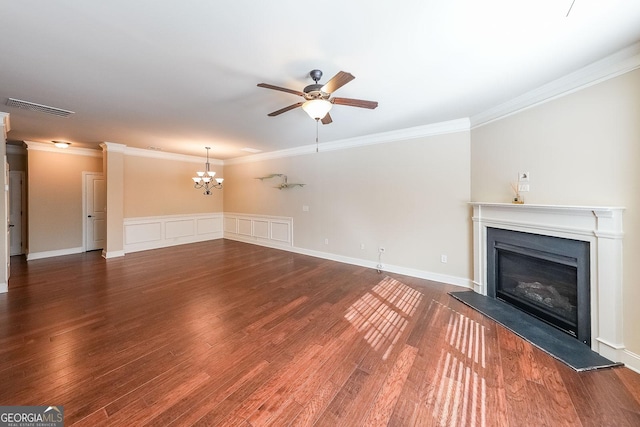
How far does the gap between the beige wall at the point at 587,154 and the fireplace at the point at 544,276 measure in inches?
12.2

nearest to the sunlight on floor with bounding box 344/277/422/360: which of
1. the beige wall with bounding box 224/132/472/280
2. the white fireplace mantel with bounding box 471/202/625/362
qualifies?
the beige wall with bounding box 224/132/472/280

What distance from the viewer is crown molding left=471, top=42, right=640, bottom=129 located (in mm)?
2025

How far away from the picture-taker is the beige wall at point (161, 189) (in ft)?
20.1

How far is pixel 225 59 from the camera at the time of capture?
7.08 ft

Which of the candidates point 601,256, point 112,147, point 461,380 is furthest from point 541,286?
point 112,147

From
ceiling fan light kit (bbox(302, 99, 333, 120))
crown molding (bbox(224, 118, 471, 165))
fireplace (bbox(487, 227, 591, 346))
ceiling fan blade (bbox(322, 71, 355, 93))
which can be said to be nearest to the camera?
ceiling fan blade (bbox(322, 71, 355, 93))

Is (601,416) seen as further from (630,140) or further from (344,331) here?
(630,140)

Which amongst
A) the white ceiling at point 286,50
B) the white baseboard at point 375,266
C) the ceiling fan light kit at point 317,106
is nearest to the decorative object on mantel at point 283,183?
the white baseboard at point 375,266

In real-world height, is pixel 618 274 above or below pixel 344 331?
above

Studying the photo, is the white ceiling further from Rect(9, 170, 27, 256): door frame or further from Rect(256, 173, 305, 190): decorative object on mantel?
Rect(9, 170, 27, 256): door frame

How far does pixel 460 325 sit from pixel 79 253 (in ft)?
26.7

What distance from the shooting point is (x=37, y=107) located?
126 inches

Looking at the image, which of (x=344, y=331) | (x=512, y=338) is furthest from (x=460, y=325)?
(x=344, y=331)

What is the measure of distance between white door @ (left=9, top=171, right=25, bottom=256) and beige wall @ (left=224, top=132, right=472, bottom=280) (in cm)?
587
